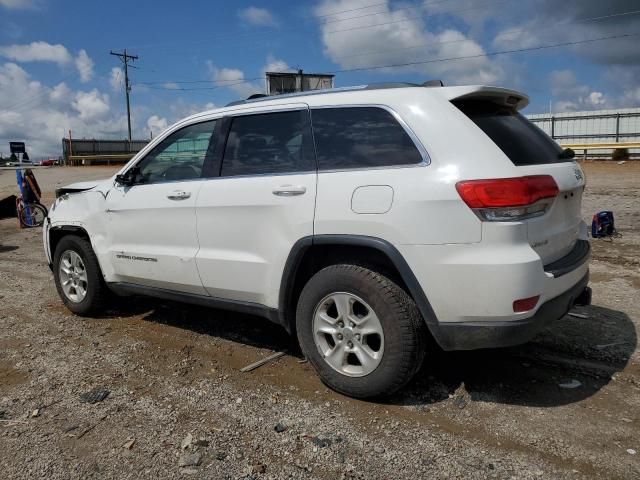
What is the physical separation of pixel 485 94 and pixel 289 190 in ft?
4.42

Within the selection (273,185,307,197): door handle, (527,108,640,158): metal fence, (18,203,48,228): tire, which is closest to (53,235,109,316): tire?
(273,185,307,197): door handle

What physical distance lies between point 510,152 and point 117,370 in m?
3.11

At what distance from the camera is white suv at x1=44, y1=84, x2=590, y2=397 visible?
116 inches

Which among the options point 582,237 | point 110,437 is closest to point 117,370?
point 110,437

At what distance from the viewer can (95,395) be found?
3.65 meters

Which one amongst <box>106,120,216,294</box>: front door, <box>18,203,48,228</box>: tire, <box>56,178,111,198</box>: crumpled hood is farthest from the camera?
<box>18,203,48,228</box>: tire

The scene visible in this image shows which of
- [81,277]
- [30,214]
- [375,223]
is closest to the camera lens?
[375,223]

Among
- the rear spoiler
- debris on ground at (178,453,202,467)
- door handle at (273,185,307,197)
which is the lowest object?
debris on ground at (178,453,202,467)

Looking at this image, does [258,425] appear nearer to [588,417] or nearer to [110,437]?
[110,437]

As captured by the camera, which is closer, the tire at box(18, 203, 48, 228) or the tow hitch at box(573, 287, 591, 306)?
the tow hitch at box(573, 287, 591, 306)

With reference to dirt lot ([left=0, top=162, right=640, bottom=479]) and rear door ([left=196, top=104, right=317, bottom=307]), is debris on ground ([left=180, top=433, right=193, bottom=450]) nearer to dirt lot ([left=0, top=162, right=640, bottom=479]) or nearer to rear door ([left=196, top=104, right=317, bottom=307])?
dirt lot ([left=0, top=162, right=640, bottom=479])

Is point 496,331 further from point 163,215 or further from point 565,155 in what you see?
point 163,215

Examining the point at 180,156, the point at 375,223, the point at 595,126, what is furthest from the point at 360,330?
the point at 595,126

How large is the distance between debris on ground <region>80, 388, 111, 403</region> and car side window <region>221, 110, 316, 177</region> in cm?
170
